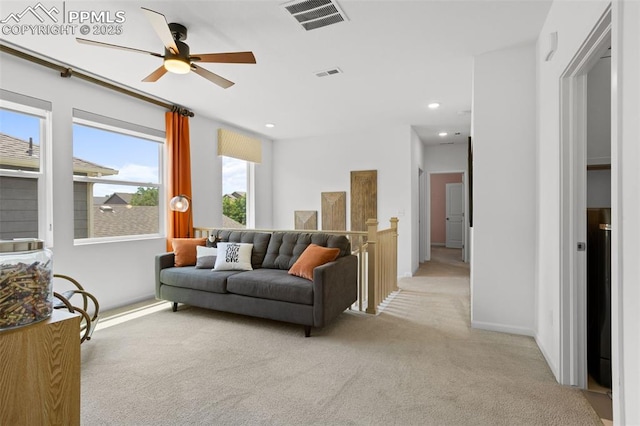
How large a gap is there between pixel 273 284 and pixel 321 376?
3.35ft

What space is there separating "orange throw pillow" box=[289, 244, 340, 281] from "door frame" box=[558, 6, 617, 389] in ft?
5.97

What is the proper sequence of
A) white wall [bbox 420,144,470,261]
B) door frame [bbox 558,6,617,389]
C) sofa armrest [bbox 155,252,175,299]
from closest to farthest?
door frame [bbox 558,6,617,389] < sofa armrest [bbox 155,252,175,299] < white wall [bbox 420,144,470,261]

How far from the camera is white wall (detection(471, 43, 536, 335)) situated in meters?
2.83

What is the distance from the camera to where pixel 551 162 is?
2330 millimetres

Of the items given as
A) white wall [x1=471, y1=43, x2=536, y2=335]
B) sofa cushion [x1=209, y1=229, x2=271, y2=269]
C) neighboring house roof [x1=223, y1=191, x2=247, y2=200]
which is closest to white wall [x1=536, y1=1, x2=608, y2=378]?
white wall [x1=471, y1=43, x2=536, y2=335]

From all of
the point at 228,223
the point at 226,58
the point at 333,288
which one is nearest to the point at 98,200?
the point at 228,223

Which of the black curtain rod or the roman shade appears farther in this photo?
the roman shade

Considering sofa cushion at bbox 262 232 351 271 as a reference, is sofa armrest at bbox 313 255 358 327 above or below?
below

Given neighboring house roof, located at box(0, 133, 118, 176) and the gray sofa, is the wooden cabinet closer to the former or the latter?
the gray sofa

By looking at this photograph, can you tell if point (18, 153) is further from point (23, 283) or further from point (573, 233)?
point (573, 233)

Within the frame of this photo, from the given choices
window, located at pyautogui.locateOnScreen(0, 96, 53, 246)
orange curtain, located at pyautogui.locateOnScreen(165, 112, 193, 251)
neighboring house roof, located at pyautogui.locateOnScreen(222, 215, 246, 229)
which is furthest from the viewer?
neighboring house roof, located at pyautogui.locateOnScreen(222, 215, 246, 229)

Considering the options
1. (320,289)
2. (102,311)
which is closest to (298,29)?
(320,289)
